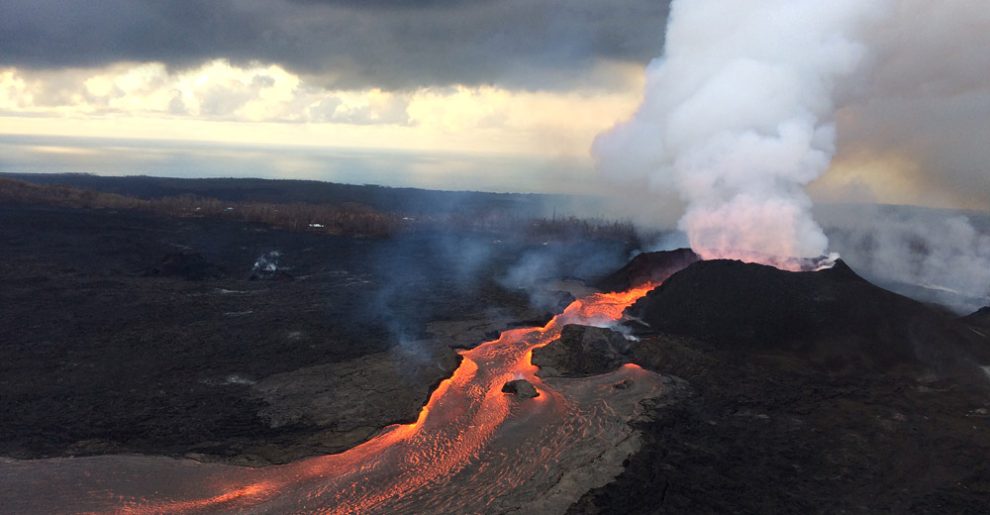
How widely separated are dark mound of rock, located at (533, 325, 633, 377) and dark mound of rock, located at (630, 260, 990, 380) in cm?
538

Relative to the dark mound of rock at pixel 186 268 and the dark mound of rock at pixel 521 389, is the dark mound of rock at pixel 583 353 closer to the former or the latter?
the dark mound of rock at pixel 521 389

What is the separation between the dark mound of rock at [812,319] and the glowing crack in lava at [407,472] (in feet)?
38.3

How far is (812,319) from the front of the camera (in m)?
33.4

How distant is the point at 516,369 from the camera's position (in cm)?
3003

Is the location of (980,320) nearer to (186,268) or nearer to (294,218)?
(186,268)

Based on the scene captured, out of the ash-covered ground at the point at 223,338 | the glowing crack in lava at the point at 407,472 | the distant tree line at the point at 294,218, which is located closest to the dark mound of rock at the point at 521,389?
the glowing crack in lava at the point at 407,472

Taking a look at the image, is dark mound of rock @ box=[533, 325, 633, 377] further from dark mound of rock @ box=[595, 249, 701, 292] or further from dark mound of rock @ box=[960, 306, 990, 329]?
dark mound of rock @ box=[960, 306, 990, 329]

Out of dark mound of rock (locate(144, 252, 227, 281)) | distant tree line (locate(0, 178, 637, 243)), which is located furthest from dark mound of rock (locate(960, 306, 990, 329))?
dark mound of rock (locate(144, 252, 227, 281))

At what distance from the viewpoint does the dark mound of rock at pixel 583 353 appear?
29.5 m

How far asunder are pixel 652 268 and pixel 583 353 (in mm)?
20793

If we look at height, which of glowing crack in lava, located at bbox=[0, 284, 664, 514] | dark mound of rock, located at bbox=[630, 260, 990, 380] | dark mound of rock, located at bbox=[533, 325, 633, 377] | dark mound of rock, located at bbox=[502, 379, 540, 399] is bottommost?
glowing crack in lava, located at bbox=[0, 284, 664, 514]

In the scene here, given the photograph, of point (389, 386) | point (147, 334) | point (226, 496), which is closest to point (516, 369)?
point (389, 386)

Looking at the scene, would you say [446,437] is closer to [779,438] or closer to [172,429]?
[172,429]

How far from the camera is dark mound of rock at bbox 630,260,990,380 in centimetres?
3042
